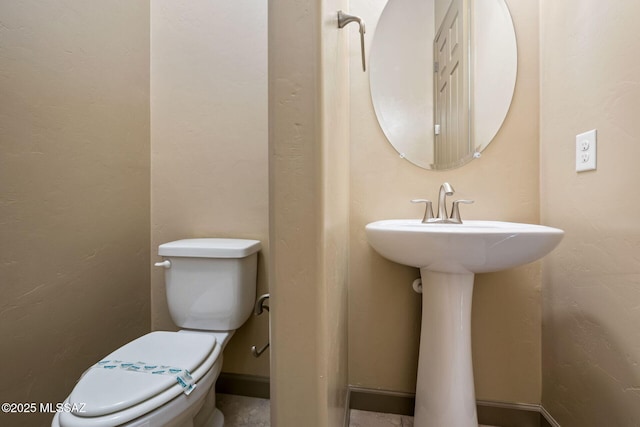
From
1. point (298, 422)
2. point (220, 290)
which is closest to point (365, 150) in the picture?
point (220, 290)

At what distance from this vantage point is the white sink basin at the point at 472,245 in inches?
25.8

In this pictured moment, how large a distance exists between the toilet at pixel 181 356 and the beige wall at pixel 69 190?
203 mm

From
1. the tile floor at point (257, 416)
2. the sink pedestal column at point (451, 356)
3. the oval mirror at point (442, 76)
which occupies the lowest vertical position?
the tile floor at point (257, 416)

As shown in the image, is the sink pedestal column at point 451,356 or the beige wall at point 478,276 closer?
the sink pedestal column at point 451,356

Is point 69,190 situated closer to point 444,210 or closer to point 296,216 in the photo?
point 296,216

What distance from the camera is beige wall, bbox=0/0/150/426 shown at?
0.85m

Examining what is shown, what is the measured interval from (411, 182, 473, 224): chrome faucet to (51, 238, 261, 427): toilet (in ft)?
2.32

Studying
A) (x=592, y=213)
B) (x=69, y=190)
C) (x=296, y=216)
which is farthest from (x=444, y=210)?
(x=69, y=190)

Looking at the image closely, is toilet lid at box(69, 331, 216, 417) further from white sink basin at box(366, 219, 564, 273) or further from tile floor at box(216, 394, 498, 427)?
white sink basin at box(366, 219, 564, 273)

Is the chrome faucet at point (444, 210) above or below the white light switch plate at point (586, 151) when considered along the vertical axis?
below

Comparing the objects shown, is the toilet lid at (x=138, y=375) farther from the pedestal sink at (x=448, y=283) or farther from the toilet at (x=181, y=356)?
the pedestal sink at (x=448, y=283)

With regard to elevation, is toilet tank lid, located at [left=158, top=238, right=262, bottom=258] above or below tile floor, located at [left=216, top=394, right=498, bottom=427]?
above

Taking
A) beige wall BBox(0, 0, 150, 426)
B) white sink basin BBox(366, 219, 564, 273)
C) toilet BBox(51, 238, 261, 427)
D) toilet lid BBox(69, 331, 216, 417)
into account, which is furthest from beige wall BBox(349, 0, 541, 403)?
beige wall BBox(0, 0, 150, 426)

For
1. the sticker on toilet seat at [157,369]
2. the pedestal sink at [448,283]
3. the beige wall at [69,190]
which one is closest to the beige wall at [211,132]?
the beige wall at [69,190]
